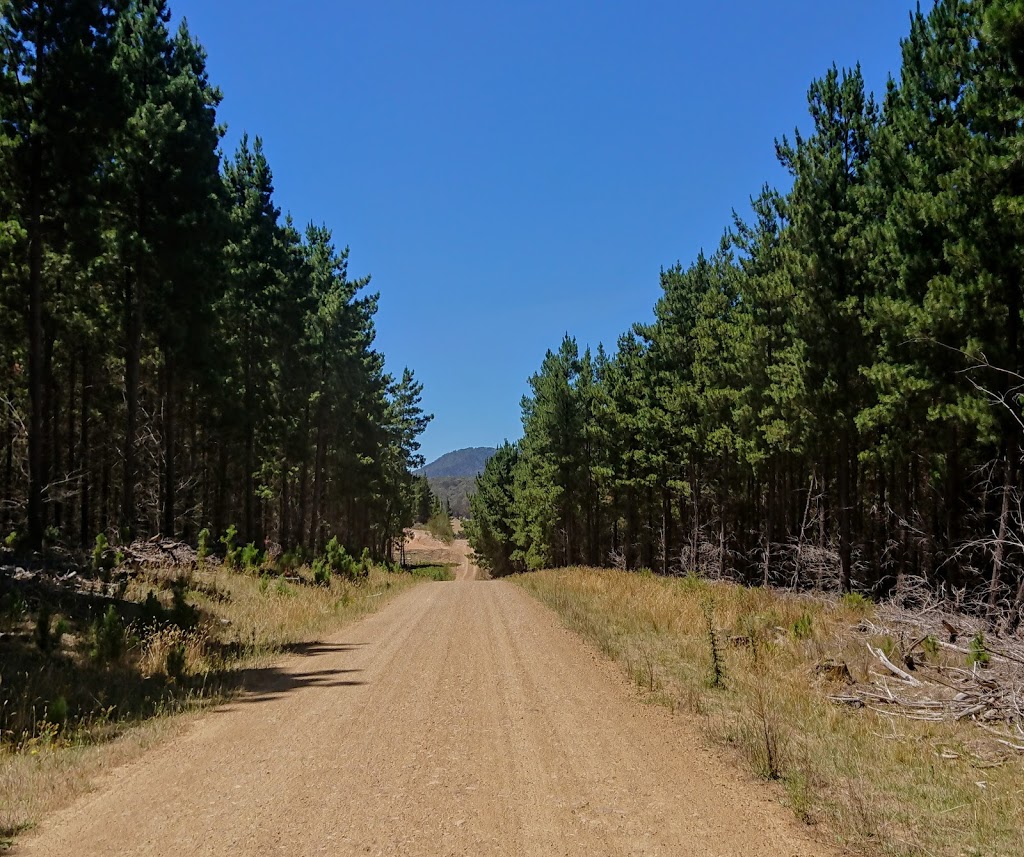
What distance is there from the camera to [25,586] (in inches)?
477

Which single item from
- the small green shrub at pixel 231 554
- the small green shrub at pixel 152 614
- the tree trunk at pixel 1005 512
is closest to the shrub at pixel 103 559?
the small green shrub at pixel 152 614

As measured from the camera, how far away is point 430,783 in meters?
5.57

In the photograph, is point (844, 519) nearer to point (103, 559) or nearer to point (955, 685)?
point (955, 685)

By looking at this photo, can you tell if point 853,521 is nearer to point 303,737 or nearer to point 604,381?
point 604,381

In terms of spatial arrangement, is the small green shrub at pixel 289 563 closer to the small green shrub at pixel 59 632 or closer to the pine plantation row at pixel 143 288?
the pine plantation row at pixel 143 288

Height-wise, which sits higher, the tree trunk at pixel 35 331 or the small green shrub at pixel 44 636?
the tree trunk at pixel 35 331

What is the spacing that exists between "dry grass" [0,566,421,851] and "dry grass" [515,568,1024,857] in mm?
5596

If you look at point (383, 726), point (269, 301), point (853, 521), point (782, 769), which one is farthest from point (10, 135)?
point (853, 521)

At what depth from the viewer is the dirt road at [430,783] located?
4520 millimetres

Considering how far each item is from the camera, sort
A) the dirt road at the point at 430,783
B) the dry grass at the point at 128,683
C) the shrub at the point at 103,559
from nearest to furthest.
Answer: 1. the dirt road at the point at 430,783
2. the dry grass at the point at 128,683
3. the shrub at the point at 103,559

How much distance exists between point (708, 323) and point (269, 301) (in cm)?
1767

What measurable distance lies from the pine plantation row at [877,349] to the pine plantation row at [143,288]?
15911 mm

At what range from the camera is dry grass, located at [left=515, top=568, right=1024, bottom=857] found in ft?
15.8

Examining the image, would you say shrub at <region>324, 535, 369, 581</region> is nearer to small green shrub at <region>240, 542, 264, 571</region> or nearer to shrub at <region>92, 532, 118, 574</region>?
small green shrub at <region>240, 542, 264, 571</region>
